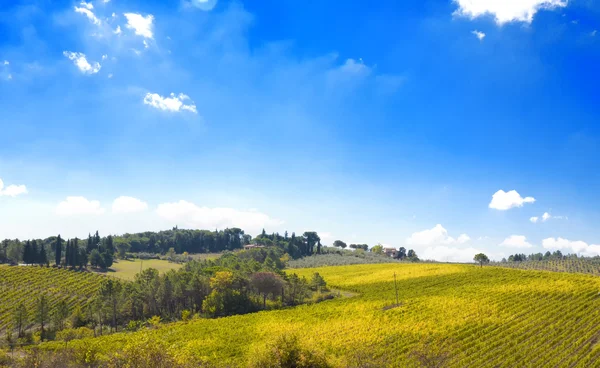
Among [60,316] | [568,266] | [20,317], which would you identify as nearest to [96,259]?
[20,317]

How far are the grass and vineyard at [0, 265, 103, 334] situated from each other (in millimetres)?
20563

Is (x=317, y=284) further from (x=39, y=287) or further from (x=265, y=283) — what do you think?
(x=39, y=287)

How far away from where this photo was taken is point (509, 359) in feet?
135

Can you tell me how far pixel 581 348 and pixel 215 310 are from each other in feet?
212

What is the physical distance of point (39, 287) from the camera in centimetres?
9744

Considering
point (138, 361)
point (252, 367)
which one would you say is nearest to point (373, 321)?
point (252, 367)

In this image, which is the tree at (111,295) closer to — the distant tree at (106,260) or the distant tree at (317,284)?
the distant tree at (317,284)

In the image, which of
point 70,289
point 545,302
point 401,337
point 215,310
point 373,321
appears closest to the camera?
point 401,337

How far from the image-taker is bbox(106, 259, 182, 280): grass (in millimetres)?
142125

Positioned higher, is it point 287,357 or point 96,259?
point 96,259

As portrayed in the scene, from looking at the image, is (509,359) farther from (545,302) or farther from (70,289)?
(70,289)

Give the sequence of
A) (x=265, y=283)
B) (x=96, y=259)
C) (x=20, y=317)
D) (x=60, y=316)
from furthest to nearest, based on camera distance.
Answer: (x=96, y=259)
(x=265, y=283)
(x=60, y=316)
(x=20, y=317)

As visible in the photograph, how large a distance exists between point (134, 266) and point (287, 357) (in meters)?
157

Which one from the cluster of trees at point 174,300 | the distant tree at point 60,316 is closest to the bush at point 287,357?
the cluster of trees at point 174,300
